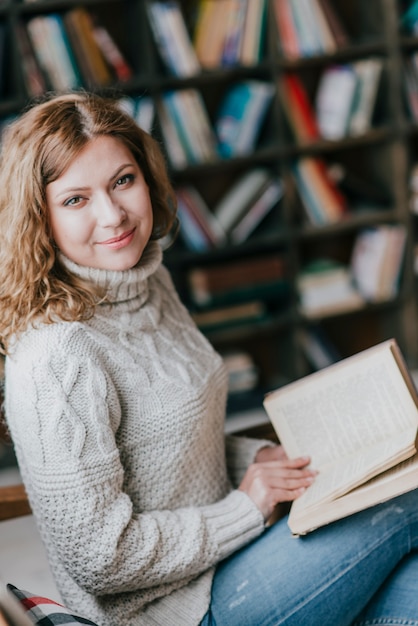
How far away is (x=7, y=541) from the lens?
2.35m

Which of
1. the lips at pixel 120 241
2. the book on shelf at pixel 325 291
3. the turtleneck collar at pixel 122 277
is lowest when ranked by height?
the book on shelf at pixel 325 291

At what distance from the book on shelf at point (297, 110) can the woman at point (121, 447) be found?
1.75m

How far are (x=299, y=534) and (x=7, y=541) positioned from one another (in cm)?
149

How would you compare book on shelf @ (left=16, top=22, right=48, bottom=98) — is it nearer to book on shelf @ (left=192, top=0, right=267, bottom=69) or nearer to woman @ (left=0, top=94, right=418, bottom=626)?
book on shelf @ (left=192, top=0, right=267, bottom=69)

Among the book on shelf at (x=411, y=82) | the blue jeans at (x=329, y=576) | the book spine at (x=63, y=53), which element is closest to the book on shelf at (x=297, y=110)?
the book on shelf at (x=411, y=82)

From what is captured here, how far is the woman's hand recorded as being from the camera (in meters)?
1.21

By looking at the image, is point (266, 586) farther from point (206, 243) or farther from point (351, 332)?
point (351, 332)

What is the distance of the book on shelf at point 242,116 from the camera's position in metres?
2.83

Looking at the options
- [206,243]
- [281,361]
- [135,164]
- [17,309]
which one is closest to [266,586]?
[17,309]

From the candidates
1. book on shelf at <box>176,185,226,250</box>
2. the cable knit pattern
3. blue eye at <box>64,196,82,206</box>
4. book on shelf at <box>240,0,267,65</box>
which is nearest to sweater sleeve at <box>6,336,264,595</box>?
the cable knit pattern

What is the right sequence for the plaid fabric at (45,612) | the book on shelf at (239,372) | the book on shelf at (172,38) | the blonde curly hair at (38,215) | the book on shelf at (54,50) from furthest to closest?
the book on shelf at (239,372), the book on shelf at (172,38), the book on shelf at (54,50), the blonde curly hair at (38,215), the plaid fabric at (45,612)

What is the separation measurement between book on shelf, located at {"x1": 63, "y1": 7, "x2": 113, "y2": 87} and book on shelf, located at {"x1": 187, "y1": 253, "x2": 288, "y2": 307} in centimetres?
74

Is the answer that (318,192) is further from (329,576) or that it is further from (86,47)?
(329,576)

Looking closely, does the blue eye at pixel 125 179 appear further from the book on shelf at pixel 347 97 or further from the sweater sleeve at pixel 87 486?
the book on shelf at pixel 347 97
